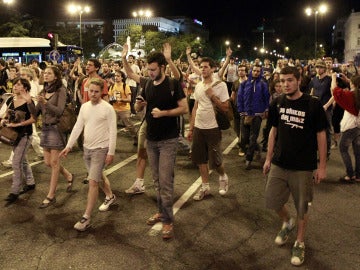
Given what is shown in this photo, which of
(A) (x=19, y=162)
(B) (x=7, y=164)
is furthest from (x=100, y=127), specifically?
(B) (x=7, y=164)

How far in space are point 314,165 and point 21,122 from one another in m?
4.11

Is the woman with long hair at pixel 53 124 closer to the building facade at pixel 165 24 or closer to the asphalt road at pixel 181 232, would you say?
the asphalt road at pixel 181 232

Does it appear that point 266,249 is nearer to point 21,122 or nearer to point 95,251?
point 95,251

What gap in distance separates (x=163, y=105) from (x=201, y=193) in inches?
76.4

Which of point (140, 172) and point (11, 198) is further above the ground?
point (140, 172)

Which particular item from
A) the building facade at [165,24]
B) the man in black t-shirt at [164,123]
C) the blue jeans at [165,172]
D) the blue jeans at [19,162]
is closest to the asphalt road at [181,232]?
the blue jeans at [19,162]

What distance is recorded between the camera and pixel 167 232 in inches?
186

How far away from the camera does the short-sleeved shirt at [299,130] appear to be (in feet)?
13.5

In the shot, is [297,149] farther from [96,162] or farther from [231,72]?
[231,72]

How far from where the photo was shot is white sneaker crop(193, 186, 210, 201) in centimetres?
607

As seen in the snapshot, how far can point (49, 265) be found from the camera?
4.16m

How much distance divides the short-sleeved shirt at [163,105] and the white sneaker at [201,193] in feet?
5.27

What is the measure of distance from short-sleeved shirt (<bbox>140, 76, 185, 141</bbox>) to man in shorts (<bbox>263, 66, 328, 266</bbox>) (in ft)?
3.62

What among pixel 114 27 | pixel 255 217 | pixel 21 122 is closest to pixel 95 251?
pixel 255 217
